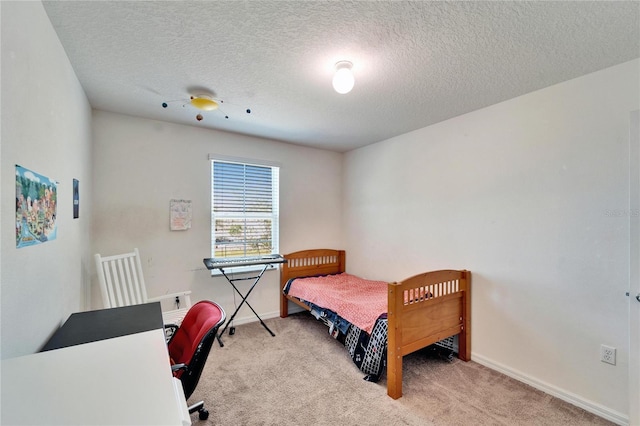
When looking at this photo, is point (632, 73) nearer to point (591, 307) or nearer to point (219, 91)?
point (591, 307)

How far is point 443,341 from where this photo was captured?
2701 mm

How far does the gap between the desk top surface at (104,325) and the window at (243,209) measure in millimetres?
1567

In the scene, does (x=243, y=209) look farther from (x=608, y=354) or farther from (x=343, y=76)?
(x=608, y=354)

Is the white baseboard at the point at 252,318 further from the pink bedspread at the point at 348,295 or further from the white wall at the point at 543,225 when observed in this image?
the white wall at the point at 543,225

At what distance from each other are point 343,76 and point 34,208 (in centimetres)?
176

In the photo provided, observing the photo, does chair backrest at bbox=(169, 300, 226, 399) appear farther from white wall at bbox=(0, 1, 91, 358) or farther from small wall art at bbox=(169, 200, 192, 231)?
small wall art at bbox=(169, 200, 192, 231)

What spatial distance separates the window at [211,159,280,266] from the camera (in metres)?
3.38

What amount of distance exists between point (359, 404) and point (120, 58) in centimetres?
288

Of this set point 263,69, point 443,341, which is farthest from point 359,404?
point 263,69

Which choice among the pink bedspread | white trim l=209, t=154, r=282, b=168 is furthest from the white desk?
white trim l=209, t=154, r=282, b=168

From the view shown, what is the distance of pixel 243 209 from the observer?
3559 mm

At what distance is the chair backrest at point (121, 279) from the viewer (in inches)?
93.7

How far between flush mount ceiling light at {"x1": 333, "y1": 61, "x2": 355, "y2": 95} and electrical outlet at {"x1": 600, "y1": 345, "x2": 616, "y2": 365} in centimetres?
247

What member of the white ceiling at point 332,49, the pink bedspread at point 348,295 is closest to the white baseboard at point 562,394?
the pink bedspread at point 348,295
